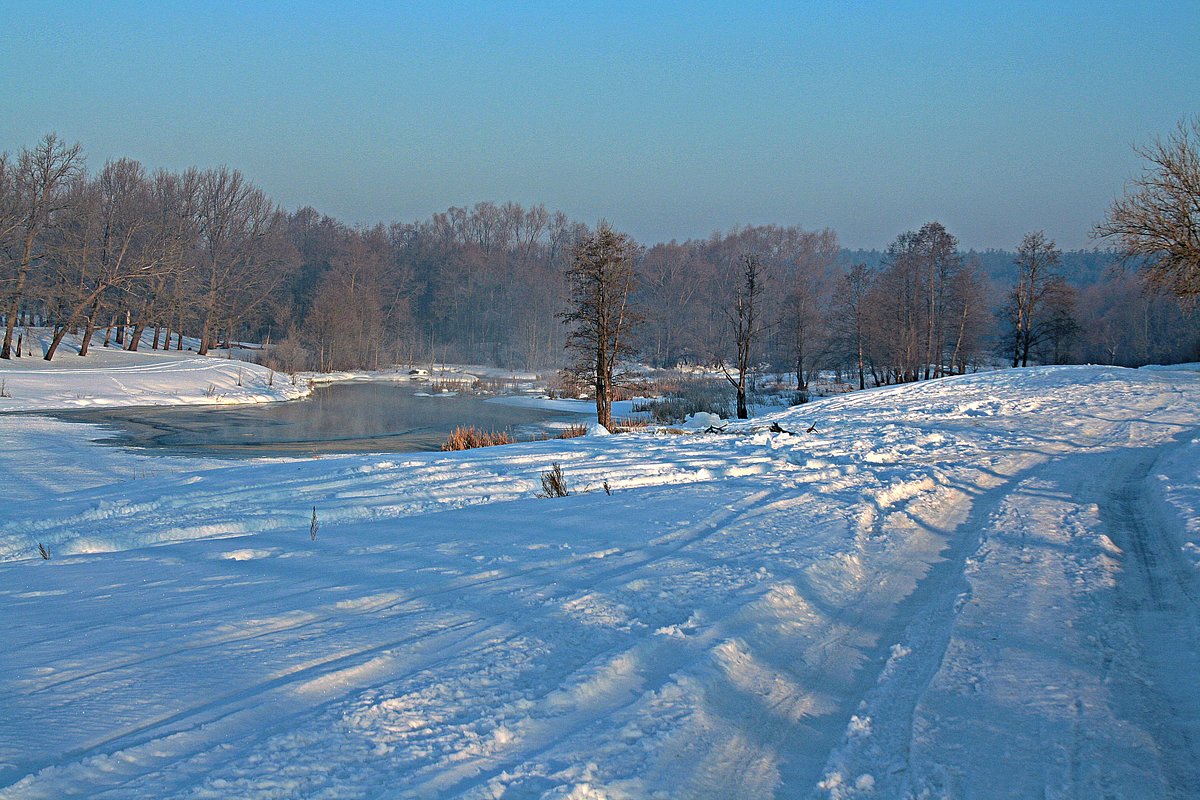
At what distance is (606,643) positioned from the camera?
459 cm

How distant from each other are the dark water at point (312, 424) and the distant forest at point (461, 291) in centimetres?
893

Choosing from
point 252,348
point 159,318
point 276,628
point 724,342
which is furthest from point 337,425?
point 724,342

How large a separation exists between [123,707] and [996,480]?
1123 centimetres

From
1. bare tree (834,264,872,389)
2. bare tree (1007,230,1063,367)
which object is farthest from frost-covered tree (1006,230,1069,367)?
bare tree (834,264,872,389)

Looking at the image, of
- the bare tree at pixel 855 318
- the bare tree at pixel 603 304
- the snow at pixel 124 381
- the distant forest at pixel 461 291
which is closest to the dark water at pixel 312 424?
the snow at pixel 124 381

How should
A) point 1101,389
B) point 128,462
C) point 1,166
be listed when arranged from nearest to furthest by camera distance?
→ point 128,462, point 1101,389, point 1,166

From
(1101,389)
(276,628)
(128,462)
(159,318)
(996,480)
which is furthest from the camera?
(159,318)

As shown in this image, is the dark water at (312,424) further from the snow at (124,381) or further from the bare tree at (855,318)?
the bare tree at (855,318)

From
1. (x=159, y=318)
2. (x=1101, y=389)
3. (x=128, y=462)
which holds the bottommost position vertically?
(x=128, y=462)

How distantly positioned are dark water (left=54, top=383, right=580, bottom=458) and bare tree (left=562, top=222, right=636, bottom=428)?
9.65 feet

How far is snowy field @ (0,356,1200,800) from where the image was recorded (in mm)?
3246

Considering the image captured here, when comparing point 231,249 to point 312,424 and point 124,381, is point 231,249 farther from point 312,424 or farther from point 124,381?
point 312,424

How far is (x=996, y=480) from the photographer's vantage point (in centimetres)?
1102

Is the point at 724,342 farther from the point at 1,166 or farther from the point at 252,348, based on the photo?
the point at 1,166
